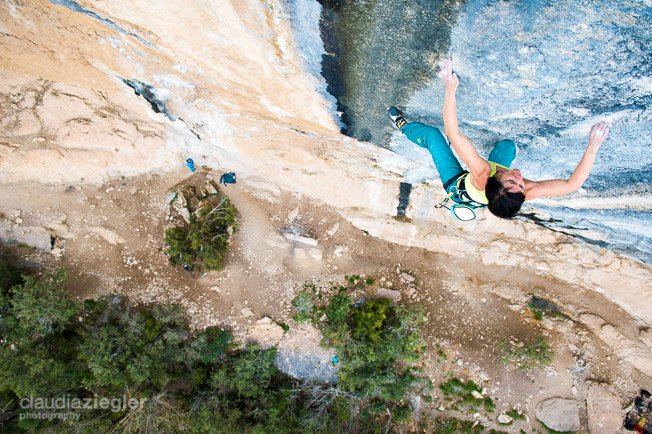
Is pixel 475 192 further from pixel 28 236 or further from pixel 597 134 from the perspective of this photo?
pixel 28 236

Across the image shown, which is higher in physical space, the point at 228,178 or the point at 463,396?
the point at 228,178

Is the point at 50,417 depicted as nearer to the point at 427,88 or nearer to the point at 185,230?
the point at 185,230

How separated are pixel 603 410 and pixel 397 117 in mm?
6148

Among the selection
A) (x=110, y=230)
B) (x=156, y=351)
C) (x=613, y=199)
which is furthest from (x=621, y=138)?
(x=110, y=230)

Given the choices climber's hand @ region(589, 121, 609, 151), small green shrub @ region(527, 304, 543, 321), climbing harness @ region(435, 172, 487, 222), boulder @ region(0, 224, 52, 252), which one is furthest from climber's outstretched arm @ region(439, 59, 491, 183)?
boulder @ region(0, 224, 52, 252)

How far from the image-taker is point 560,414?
6320mm

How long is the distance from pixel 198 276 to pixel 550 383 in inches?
246

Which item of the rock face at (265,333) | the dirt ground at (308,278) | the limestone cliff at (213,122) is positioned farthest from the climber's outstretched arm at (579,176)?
the rock face at (265,333)

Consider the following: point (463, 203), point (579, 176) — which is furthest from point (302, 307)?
point (579, 176)

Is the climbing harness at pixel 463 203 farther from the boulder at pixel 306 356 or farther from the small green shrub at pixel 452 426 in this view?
the small green shrub at pixel 452 426

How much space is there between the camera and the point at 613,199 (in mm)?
4051

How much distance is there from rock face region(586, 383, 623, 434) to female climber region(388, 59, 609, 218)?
4.93m

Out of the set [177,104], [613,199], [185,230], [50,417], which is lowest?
[50,417]

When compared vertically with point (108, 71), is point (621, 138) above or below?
above
